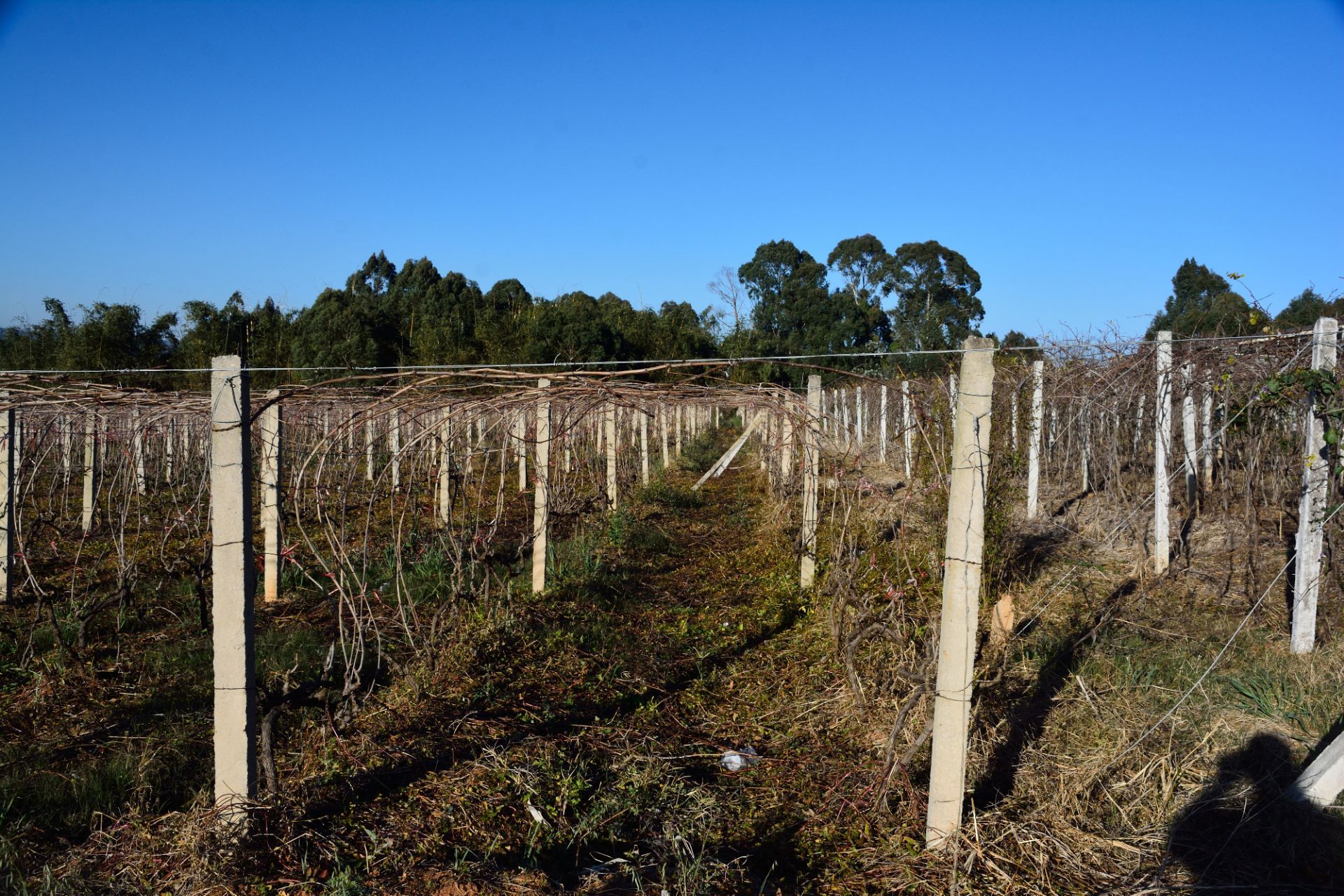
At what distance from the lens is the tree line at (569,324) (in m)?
16.3

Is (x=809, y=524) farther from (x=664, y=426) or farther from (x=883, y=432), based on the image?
(x=664, y=426)

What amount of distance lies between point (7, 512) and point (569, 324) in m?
13.9

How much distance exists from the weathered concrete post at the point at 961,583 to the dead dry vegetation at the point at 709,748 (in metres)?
0.25

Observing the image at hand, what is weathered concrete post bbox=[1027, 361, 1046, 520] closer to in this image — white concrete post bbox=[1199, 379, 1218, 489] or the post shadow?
white concrete post bbox=[1199, 379, 1218, 489]

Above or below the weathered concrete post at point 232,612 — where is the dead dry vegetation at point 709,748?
below

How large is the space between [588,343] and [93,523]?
11.8 metres

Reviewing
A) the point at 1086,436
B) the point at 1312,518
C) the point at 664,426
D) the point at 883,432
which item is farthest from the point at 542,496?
the point at 664,426

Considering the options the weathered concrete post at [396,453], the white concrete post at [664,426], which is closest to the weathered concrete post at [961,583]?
the weathered concrete post at [396,453]

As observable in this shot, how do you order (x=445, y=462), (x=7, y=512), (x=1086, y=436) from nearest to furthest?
(x=445, y=462) < (x=7, y=512) < (x=1086, y=436)

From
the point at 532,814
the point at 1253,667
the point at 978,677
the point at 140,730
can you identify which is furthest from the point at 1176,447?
the point at 140,730

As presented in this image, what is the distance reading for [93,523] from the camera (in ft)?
30.4

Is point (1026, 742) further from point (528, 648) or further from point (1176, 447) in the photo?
point (1176, 447)

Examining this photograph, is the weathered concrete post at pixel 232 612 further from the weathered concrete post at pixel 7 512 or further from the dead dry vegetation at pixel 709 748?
the weathered concrete post at pixel 7 512

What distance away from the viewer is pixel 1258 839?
3.07 meters
